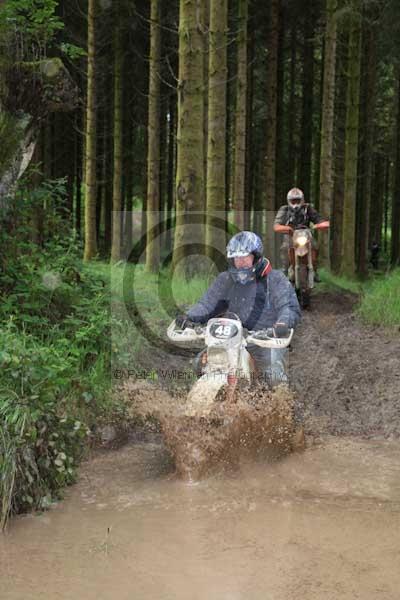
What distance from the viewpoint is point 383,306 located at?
10.7 metres

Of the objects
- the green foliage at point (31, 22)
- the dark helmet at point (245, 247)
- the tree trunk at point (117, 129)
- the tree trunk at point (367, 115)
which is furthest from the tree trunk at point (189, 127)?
the tree trunk at point (367, 115)

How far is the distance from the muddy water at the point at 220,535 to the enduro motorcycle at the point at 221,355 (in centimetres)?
66

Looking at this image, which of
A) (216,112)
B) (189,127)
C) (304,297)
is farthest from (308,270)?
(216,112)

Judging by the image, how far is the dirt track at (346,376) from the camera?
6.65m

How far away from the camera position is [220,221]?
42.8 feet

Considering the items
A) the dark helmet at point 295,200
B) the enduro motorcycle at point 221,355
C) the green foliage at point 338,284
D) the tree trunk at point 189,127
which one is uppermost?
the tree trunk at point 189,127

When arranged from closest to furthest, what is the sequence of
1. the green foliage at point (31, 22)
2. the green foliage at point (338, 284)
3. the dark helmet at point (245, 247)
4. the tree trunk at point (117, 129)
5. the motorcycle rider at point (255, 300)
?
1. the dark helmet at point (245, 247)
2. the motorcycle rider at point (255, 300)
3. the green foliage at point (31, 22)
4. the green foliage at point (338, 284)
5. the tree trunk at point (117, 129)

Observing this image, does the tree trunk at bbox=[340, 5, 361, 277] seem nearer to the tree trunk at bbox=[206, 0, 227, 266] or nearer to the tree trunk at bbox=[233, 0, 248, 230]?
the tree trunk at bbox=[233, 0, 248, 230]

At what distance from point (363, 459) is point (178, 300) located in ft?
17.4

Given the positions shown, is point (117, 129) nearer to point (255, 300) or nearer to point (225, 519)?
point (255, 300)

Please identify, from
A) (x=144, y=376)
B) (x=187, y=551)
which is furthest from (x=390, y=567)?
(x=144, y=376)

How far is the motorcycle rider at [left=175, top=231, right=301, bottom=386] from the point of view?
6043mm

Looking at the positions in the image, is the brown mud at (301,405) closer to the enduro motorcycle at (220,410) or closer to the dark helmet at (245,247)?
the enduro motorcycle at (220,410)

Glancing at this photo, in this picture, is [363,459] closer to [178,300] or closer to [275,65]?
[178,300]
